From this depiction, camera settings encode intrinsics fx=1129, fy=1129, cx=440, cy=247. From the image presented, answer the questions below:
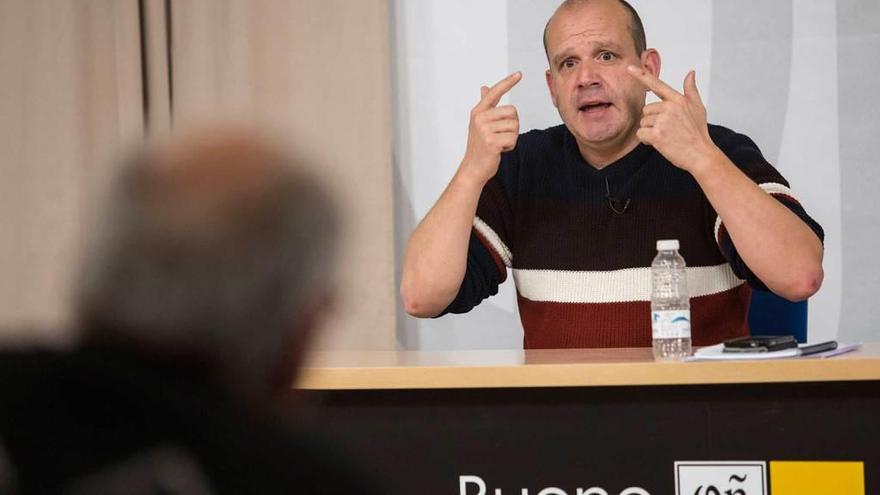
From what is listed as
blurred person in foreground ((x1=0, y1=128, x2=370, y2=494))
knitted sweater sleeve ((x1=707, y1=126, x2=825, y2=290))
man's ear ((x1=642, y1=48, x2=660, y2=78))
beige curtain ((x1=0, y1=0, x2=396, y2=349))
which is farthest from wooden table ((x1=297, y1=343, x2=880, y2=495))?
beige curtain ((x1=0, y1=0, x2=396, y2=349))

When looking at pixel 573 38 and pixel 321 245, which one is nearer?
pixel 321 245

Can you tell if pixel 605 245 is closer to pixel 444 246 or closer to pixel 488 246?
pixel 488 246

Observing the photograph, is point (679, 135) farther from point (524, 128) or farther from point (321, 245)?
point (321, 245)

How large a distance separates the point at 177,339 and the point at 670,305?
195cm

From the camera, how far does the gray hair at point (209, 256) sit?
562 millimetres

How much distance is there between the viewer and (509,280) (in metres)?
3.79

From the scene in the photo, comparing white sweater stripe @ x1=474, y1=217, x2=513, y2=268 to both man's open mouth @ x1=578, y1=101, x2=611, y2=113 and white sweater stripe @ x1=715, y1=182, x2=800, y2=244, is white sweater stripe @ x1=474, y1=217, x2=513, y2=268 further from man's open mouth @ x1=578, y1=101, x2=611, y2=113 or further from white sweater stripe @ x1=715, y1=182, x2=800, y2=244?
white sweater stripe @ x1=715, y1=182, x2=800, y2=244

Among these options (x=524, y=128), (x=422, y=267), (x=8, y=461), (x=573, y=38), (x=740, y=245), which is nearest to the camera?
(x=8, y=461)

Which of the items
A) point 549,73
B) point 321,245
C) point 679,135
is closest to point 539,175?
point 549,73

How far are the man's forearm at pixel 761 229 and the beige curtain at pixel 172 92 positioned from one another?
153cm

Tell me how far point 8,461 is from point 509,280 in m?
3.25

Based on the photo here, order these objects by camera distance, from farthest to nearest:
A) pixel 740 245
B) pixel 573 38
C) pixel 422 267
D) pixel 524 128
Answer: pixel 524 128 < pixel 573 38 < pixel 422 267 < pixel 740 245

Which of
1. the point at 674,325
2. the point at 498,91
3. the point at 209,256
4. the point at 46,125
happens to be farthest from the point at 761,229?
the point at 46,125

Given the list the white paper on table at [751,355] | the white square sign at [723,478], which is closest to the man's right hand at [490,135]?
the white paper on table at [751,355]
